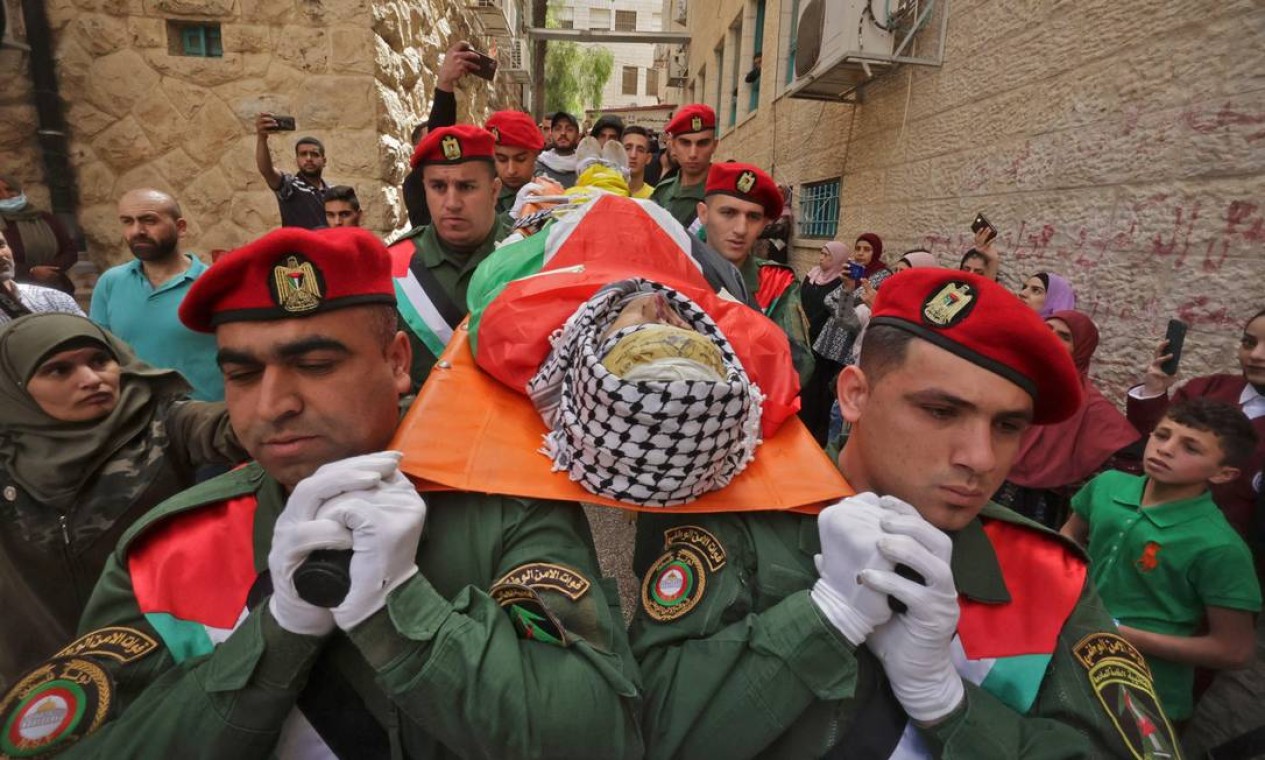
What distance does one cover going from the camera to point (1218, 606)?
2035 millimetres

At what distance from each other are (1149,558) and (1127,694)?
1167 mm

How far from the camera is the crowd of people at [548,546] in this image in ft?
3.73

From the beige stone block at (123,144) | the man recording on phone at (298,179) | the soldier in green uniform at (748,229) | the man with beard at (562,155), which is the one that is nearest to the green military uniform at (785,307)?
the soldier in green uniform at (748,229)

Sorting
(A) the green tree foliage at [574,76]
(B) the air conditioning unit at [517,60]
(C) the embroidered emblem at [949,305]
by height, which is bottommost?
(C) the embroidered emblem at [949,305]

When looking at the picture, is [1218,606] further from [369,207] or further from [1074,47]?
[369,207]

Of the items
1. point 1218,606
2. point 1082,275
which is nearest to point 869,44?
point 1082,275

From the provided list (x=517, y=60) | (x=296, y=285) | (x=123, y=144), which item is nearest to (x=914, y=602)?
(x=296, y=285)

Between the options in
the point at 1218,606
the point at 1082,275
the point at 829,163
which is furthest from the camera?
the point at 829,163

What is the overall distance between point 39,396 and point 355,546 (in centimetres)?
153

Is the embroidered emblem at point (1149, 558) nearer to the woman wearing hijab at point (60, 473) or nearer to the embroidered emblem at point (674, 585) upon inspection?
the embroidered emblem at point (674, 585)

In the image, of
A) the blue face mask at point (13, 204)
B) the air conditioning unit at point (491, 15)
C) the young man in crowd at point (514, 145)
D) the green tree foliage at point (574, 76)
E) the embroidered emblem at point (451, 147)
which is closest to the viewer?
the embroidered emblem at point (451, 147)

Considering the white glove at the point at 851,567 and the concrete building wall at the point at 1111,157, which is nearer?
the white glove at the point at 851,567

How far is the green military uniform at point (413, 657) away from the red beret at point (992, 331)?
3.03ft

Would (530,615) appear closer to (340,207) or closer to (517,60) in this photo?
(340,207)
